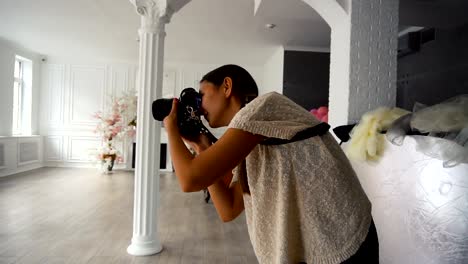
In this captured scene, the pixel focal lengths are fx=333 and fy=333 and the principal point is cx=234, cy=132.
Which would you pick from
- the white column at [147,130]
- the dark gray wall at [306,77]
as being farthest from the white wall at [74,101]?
the white column at [147,130]

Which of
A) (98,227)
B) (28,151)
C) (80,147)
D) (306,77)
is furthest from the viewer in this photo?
(80,147)

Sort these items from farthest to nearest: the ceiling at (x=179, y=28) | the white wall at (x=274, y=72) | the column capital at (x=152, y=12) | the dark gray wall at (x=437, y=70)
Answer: the white wall at (x=274, y=72)
the ceiling at (x=179, y=28)
the dark gray wall at (x=437, y=70)
the column capital at (x=152, y=12)

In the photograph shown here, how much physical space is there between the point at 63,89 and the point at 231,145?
7381 millimetres

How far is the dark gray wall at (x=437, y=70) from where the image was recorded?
3078 mm

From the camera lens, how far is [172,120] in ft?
2.44

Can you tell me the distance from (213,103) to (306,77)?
4.75 meters

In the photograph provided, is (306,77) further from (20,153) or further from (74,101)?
(20,153)

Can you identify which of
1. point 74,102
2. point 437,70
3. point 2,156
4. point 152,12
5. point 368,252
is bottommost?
point 2,156

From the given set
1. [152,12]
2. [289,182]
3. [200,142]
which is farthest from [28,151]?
[289,182]

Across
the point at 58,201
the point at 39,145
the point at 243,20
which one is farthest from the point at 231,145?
the point at 39,145

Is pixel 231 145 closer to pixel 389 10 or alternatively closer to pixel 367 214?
pixel 367 214

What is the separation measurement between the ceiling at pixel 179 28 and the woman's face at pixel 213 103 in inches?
111

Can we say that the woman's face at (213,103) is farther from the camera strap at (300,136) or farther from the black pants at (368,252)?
the black pants at (368,252)

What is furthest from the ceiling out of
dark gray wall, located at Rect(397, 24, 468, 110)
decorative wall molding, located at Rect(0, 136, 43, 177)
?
decorative wall molding, located at Rect(0, 136, 43, 177)
